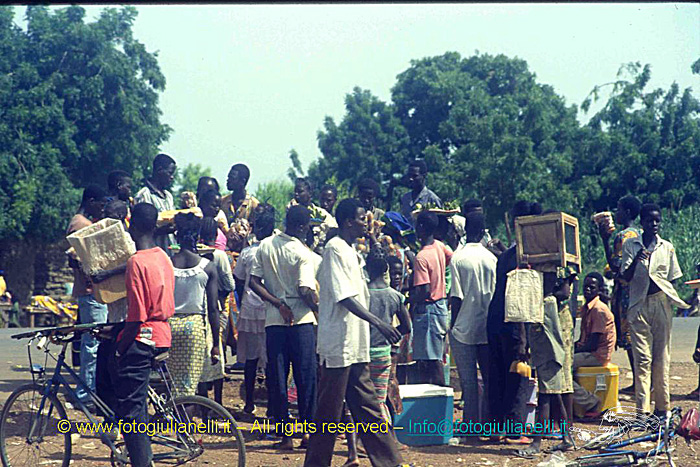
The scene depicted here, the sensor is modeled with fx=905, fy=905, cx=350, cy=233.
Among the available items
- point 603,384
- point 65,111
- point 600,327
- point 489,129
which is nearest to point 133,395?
point 603,384

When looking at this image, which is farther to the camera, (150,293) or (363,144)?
(363,144)

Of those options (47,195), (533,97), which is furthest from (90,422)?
(533,97)

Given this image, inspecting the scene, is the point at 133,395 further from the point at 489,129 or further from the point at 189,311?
the point at 489,129

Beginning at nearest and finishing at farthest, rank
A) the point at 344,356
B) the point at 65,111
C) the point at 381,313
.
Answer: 1. the point at 344,356
2. the point at 381,313
3. the point at 65,111

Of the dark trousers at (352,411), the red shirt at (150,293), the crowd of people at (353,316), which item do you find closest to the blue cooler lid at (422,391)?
the crowd of people at (353,316)

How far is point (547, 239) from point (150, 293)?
3408 millimetres

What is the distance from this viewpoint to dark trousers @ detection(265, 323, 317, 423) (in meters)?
7.69

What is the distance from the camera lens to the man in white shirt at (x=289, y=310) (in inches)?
303

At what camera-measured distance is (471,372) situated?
8359 millimetres

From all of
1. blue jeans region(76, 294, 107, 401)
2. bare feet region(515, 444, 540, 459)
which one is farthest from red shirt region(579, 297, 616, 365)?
blue jeans region(76, 294, 107, 401)

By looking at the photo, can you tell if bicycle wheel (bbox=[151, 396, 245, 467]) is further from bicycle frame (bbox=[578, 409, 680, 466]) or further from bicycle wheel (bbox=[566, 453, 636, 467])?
bicycle frame (bbox=[578, 409, 680, 466])

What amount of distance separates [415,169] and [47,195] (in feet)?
60.9

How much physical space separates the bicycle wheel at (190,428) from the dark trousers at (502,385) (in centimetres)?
266

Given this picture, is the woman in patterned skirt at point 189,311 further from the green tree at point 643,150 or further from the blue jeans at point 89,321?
the green tree at point 643,150
